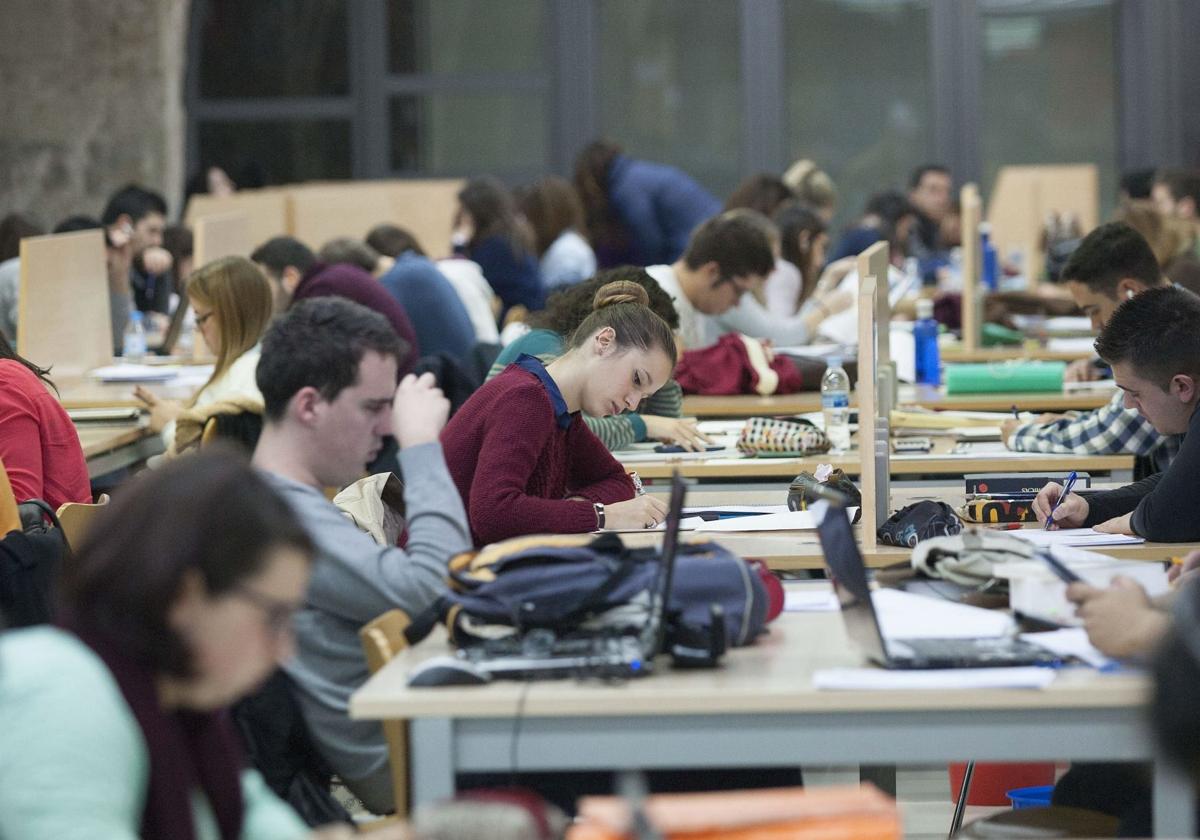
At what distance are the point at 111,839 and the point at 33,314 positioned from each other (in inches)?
176

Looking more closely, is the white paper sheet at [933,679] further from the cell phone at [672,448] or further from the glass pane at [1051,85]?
the glass pane at [1051,85]

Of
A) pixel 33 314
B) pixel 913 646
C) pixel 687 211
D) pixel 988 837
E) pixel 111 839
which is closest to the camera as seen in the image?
pixel 111 839

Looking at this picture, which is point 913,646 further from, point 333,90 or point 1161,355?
point 333,90

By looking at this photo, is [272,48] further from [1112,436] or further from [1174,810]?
[1174,810]

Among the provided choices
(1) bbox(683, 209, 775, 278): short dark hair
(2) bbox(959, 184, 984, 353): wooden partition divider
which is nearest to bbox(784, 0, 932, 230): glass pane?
(2) bbox(959, 184, 984, 353): wooden partition divider

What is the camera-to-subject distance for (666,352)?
3.44 meters

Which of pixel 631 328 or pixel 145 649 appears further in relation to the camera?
pixel 631 328

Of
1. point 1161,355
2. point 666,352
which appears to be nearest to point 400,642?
point 666,352

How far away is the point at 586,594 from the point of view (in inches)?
94.5

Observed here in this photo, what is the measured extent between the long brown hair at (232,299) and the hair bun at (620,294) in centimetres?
130

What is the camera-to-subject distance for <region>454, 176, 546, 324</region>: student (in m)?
8.26

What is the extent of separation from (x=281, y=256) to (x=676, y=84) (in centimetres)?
622

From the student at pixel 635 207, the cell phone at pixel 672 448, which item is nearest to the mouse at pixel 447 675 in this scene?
the cell phone at pixel 672 448

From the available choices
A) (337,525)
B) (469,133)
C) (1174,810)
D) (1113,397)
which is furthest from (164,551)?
(469,133)
